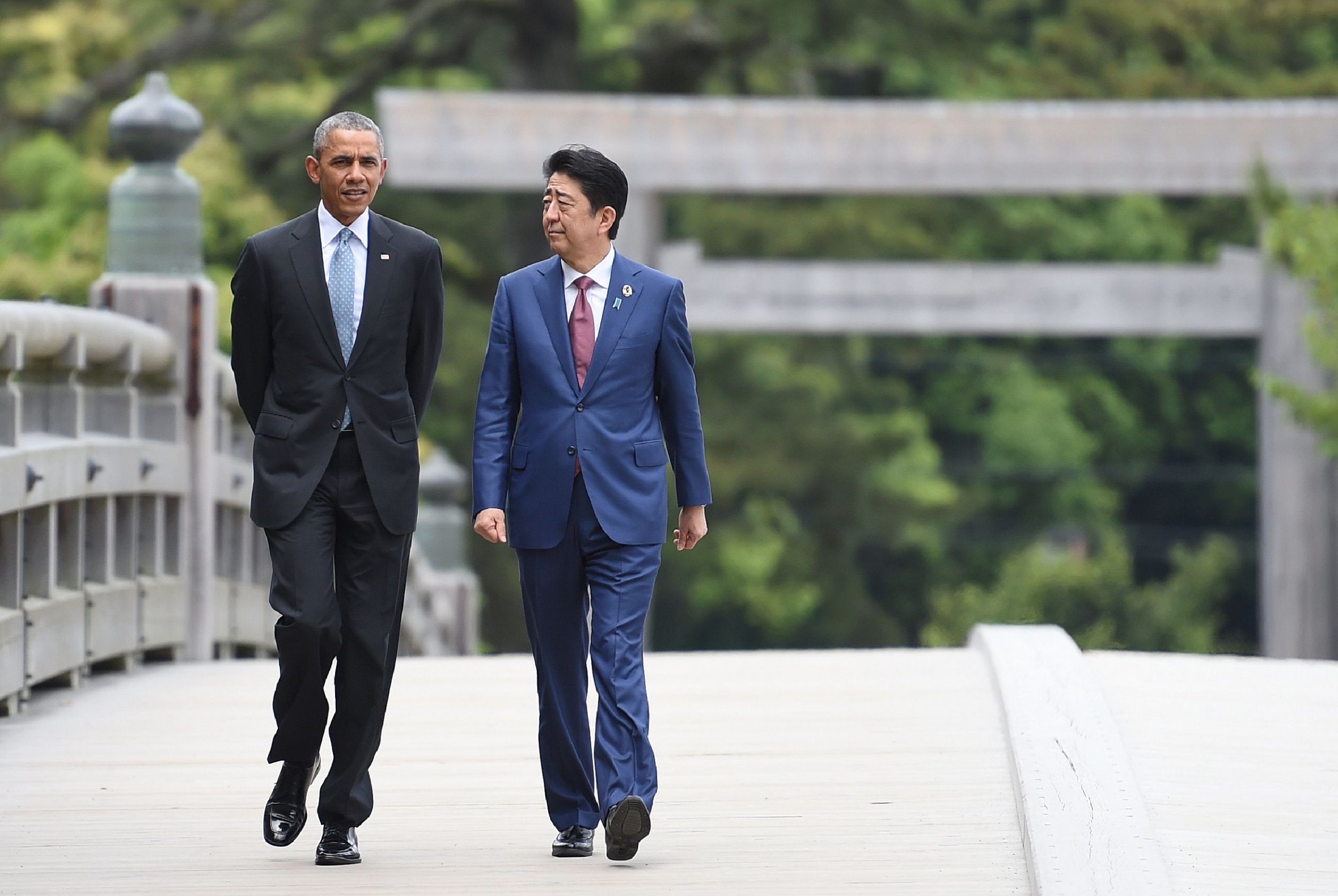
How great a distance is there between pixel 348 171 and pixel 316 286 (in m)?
0.26

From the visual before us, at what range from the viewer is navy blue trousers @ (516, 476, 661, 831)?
4.83 m

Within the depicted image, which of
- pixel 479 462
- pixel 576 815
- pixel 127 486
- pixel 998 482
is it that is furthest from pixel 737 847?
pixel 998 482

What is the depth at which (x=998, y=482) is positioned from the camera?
3083 cm

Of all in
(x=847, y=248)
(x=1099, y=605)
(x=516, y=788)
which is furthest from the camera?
(x=847, y=248)

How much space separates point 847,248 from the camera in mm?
23266

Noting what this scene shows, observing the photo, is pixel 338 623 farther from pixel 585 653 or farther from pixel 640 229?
pixel 640 229

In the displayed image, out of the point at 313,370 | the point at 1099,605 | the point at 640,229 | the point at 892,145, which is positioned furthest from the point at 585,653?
the point at 1099,605

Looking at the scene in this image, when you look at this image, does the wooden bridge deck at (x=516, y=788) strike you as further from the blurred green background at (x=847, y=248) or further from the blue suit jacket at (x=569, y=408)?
the blurred green background at (x=847, y=248)

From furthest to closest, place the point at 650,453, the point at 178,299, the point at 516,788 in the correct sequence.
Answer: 1. the point at 178,299
2. the point at 516,788
3. the point at 650,453

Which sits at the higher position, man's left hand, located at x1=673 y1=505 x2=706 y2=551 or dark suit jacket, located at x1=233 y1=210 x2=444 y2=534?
dark suit jacket, located at x1=233 y1=210 x2=444 y2=534

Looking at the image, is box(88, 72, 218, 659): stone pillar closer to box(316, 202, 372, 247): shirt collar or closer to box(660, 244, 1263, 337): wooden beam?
box(316, 202, 372, 247): shirt collar

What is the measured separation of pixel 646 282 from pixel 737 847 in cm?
127

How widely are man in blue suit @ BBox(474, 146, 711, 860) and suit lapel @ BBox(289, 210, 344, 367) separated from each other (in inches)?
13.8

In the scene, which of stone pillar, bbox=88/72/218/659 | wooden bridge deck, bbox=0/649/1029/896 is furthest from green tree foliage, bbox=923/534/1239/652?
wooden bridge deck, bbox=0/649/1029/896
